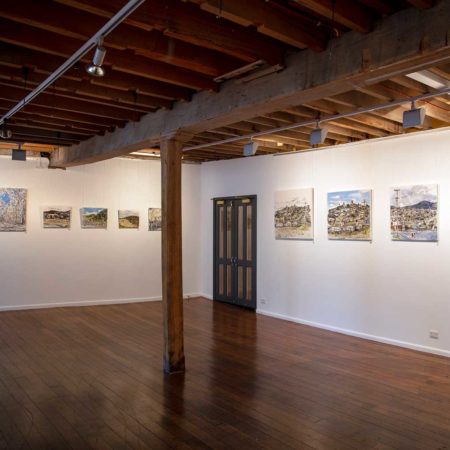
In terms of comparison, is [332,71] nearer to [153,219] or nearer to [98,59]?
[98,59]

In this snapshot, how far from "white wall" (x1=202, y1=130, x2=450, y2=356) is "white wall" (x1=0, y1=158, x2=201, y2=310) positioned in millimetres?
2349

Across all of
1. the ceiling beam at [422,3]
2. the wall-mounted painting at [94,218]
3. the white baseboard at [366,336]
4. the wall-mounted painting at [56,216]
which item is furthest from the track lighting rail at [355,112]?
the wall-mounted painting at [56,216]

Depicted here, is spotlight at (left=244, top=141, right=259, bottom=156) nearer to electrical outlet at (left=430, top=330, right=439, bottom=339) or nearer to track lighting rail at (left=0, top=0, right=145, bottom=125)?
track lighting rail at (left=0, top=0, right=145, bottom=125)

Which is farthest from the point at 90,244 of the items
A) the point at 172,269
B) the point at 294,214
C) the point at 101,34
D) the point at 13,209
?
the point at 101,34

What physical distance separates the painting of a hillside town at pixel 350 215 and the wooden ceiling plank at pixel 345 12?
169 inches

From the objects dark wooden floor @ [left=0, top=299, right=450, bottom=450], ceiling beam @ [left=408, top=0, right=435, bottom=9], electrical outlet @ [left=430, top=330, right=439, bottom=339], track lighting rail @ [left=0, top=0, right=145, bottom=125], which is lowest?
dark wooden floor @ [left=0, top=299, right=450, bottom=450]

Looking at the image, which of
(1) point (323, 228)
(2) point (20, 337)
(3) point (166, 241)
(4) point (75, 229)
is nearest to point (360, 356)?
(1) point (323, 228)

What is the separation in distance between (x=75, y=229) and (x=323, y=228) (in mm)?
5346

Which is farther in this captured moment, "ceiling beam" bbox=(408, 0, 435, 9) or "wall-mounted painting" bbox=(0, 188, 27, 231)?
"wall-mounted painting" bbox=(0, 188, 27, 231)

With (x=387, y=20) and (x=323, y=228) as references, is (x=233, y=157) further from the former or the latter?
(x=387, y=20)

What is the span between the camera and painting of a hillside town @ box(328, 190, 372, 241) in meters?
7.48

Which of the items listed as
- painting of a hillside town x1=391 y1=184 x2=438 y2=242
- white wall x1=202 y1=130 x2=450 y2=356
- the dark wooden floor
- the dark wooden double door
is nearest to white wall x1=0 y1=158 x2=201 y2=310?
the dark wooden double door

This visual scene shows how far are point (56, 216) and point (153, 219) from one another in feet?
7.14

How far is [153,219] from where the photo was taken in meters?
10.9
